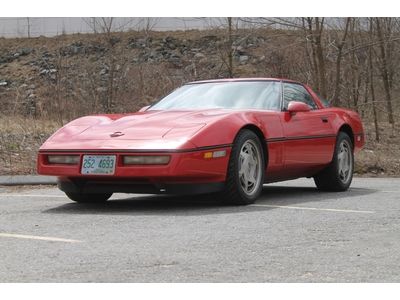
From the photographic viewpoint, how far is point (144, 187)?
6191 millimetres

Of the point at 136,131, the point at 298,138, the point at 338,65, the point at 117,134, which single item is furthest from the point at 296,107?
the point at 338,65

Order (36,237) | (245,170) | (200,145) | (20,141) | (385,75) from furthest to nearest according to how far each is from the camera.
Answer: (385,75), (20,141), (245,170), (200,145), (36,237)

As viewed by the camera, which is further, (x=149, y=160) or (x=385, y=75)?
(x=385, y=75)

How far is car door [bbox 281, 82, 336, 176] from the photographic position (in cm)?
740

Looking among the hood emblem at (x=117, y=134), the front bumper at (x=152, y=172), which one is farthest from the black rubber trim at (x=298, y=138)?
the hood emblem at (x=117, y=134)

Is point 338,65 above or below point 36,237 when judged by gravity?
above

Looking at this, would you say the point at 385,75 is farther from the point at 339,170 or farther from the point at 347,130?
the point at 339,170

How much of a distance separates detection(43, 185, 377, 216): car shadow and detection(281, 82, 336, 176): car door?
360mm

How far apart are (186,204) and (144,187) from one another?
785 mm

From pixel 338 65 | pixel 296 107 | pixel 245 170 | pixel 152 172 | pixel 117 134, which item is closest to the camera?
pixel 152 172

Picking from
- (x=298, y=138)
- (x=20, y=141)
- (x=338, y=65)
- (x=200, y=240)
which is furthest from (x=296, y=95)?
(x=338, y=65)

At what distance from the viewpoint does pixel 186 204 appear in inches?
270

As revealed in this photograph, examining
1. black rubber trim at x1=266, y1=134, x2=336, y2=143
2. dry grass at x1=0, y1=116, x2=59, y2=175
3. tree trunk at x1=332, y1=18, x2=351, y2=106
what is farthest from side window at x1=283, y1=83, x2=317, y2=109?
tree trunk at x1=332, y1=18, x2=351, y2=106

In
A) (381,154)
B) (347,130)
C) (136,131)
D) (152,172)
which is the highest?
(136,131)
